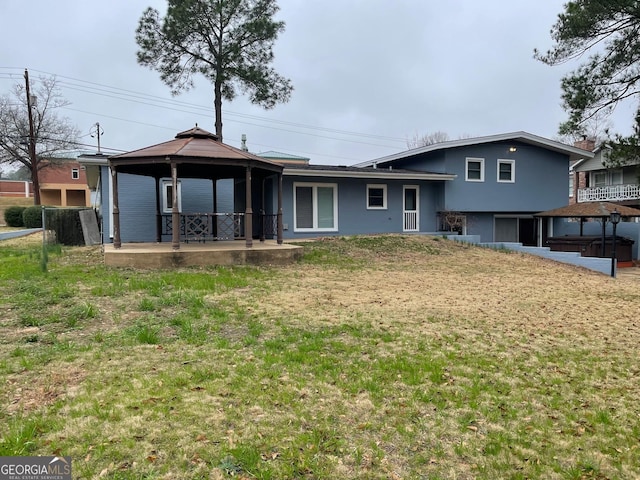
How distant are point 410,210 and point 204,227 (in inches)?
361

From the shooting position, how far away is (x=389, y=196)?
18000 millimetres

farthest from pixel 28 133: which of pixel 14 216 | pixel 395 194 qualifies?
pixel 395 194

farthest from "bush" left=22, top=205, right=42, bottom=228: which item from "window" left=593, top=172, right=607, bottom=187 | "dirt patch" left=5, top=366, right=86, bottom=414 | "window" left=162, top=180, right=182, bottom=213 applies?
"window" left=593, top=172, right=607, bottom=187

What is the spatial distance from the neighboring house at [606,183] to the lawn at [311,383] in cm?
2229

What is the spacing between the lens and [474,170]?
18.8 metres

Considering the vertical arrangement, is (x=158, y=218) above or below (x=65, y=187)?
below

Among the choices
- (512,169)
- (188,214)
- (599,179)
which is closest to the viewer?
(188,214)

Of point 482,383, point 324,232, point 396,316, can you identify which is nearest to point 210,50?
point 324,232

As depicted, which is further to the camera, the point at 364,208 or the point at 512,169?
the point at 512,169

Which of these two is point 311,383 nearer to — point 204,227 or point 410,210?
point 204,227

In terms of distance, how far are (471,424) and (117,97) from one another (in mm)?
36092

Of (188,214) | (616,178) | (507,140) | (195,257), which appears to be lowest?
(195,257)

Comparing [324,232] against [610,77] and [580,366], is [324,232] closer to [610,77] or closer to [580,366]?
[610,77]

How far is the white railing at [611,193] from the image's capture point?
25391 mm
